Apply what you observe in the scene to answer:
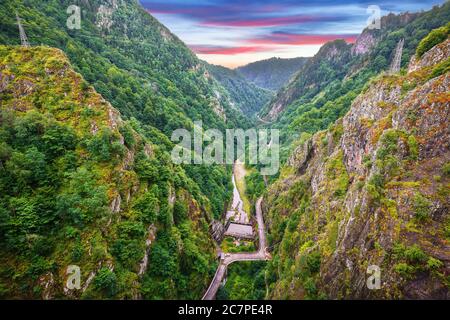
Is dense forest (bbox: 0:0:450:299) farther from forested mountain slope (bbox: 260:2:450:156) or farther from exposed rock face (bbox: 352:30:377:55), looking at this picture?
exposed rock face (bbox: 352:30:377:55)

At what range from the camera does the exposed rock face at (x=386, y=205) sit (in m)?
30.4

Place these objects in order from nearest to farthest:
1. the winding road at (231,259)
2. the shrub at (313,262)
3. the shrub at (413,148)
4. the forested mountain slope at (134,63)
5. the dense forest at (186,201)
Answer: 1. the dense forest at (186,201)
2. the shrub at (413,148)
3. the shrub at (313,262)
4. the winding road at (231,259)
5. the forested mountain slope at (134,63)

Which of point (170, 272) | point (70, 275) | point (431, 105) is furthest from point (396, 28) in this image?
point (70, 275)

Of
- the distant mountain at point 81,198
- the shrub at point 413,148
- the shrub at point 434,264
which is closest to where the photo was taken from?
the shrub at point 434,264

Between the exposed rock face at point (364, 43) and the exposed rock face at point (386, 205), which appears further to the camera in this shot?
the exposed rock face at point (364, 43)

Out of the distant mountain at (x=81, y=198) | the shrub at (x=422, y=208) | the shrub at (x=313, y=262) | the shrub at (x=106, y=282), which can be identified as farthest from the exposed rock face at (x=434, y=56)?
the shrub at (x=106, y=282)

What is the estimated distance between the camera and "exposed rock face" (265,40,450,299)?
30445 millimetres

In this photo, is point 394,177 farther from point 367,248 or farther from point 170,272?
point 170,272

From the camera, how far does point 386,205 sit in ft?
115

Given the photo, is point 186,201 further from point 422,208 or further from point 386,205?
point 422,208

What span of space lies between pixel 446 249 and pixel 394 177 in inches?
407

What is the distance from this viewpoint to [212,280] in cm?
6122

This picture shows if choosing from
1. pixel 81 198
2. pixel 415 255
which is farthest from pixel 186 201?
pixel 415 255

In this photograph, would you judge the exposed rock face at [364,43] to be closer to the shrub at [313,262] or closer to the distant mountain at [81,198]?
the distant mountain at [81,198]
